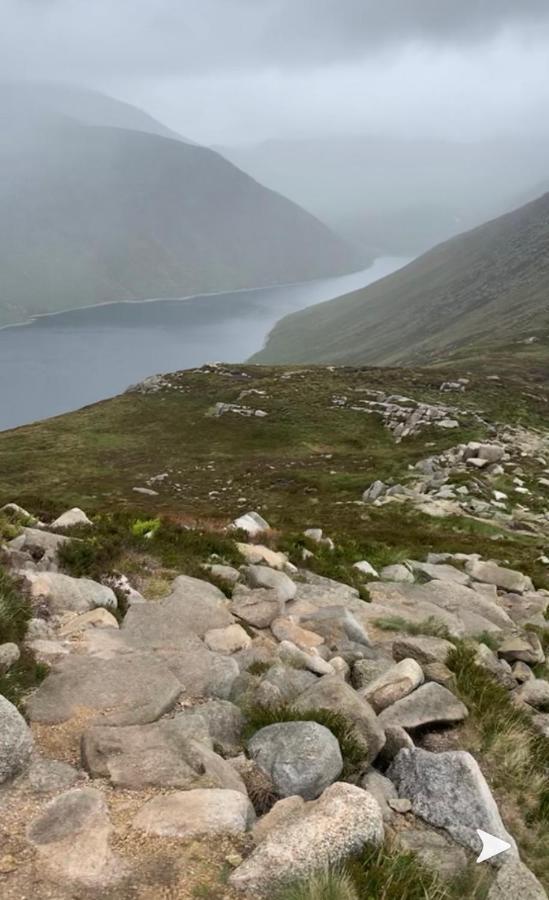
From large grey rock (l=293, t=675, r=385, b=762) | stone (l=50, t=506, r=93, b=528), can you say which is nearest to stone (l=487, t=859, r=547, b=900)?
large grey rock (l=293, t=675, r=385, b=762)

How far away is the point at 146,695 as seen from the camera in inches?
311

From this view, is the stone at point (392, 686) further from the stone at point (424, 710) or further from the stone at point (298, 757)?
the stone at point (298, 757)

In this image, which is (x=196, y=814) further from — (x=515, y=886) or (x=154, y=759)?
(x=515, y=886)

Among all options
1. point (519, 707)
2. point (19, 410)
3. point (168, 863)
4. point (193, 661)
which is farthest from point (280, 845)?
point (19, 410)

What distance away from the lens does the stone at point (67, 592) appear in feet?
34.3

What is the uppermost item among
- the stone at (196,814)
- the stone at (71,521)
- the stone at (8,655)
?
the stone at (8,655)

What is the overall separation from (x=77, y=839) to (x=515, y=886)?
11.2ft

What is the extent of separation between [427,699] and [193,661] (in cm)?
320

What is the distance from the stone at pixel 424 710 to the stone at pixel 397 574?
9490 mm

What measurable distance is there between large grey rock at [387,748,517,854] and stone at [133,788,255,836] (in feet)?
5.63

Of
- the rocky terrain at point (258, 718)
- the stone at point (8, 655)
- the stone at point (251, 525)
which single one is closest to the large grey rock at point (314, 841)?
the rocky terrain at point (258, 718)

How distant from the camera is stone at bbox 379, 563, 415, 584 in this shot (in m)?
17.5

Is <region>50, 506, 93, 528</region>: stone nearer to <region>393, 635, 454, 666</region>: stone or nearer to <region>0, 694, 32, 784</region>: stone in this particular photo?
<region>393, 635, 454, 666</region>: stone

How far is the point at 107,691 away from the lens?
26.2 ft
